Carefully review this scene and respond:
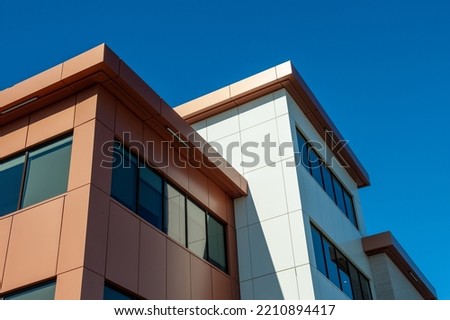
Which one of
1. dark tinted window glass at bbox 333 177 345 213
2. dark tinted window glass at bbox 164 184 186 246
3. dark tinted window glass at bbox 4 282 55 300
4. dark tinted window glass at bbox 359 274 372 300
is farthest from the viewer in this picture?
dark tinted window glass at bbox 333 177 345 213

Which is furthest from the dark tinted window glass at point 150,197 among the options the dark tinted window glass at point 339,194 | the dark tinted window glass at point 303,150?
the dark tinted window glass at point 339,194

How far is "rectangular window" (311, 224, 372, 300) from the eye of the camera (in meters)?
18.3

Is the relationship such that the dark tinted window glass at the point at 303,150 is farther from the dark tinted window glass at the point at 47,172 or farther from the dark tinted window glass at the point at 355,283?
the dark tinted window glass at the point at 47,172

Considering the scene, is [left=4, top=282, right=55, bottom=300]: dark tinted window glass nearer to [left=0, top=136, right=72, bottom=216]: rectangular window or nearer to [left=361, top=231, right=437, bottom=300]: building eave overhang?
[left=0, top=136, right=72, bottom=216]: rectangular window

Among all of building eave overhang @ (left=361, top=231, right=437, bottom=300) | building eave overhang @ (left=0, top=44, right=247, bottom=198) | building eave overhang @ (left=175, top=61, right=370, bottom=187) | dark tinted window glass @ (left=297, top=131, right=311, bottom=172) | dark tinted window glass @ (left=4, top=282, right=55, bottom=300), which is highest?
building eave overhang @ (left=175, top=61, right=370, bottom=187)

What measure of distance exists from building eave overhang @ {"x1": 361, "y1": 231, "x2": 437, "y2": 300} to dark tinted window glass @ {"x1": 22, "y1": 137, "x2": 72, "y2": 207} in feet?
43.1

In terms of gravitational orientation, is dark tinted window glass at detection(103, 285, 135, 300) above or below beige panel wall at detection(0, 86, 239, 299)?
below

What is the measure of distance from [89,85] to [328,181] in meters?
10.6

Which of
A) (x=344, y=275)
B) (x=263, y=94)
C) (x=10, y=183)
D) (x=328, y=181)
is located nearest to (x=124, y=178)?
(x=10, y=183)

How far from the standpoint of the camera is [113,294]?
12.5 meters

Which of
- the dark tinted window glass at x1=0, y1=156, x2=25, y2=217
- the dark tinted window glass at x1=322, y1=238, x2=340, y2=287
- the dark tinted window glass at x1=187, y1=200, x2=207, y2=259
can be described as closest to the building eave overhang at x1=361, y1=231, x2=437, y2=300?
the dark tinted window glass at x1=322, y1=238, x2=340, y2=287

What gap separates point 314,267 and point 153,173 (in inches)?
201

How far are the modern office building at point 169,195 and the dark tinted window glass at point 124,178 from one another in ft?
0.13
